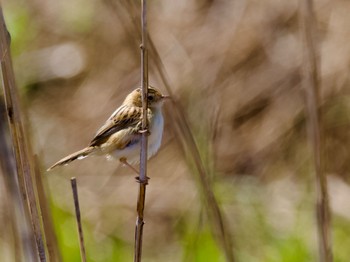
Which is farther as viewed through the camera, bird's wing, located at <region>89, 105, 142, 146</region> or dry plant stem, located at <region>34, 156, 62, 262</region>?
bird's wing, located at <region>89, 105, 142, 146</region>

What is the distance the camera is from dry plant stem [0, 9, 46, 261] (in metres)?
2.67

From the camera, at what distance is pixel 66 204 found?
6621 mm

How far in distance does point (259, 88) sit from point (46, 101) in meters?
1.99

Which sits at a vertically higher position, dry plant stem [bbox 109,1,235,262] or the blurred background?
the blurred background

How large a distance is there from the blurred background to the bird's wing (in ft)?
5.63

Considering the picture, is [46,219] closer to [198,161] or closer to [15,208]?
[15,208]

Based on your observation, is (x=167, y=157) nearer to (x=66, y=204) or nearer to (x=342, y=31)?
(x=66, y=204)

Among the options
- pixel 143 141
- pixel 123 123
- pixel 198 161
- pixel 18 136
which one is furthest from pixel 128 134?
pixel 18 136

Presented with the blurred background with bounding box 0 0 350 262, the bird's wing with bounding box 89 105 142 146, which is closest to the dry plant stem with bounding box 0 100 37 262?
the bird's wing with bounding box 89 105 142 146

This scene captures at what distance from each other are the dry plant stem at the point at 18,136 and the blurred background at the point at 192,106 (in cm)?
315

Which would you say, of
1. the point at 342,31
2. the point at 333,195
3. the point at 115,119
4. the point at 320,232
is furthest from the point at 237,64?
the point at 320,232

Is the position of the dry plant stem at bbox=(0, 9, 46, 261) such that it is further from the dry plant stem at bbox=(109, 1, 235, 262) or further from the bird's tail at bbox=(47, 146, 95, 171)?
the bird's tail at bbox=(47, 146, 95, 171)

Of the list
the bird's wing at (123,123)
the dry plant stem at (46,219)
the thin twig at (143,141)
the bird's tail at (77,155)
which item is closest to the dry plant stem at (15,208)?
the dry plant stem at (46,219)

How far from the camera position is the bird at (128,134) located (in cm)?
400
